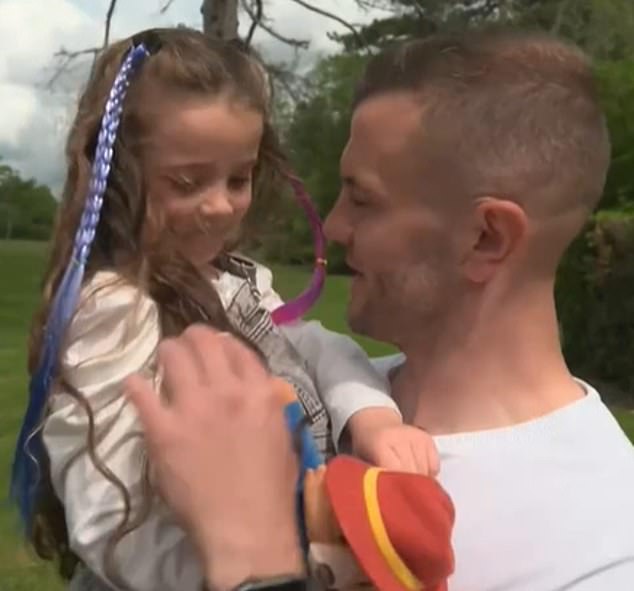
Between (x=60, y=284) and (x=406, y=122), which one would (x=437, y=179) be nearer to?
(x=406, y=122)

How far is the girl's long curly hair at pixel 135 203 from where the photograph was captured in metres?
2.14

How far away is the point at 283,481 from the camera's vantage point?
1.65 m

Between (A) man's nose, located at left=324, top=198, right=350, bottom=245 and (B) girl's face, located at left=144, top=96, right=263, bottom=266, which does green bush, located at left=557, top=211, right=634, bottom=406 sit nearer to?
(B) girl's face, located at left=144, top=96, right=263, bottom=266

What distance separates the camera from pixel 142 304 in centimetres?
207

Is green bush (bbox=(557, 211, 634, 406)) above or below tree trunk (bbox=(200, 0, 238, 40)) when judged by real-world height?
below

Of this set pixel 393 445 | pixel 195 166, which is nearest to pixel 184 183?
pixel 195 166

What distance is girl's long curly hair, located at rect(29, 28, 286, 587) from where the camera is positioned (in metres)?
2.14

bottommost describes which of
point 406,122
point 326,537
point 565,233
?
point 326,537

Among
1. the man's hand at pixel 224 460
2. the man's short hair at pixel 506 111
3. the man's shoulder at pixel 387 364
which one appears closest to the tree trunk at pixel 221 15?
the man's shoulder at pixel 387 364

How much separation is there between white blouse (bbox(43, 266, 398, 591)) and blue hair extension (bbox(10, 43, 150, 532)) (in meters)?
0.02

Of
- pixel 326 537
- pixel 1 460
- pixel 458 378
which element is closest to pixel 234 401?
pixel 326 537

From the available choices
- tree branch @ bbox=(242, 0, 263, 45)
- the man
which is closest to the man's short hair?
the man

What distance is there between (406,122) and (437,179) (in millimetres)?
97

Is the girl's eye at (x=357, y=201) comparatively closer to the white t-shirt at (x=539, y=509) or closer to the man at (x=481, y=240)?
the man at (x=481, y=240)
